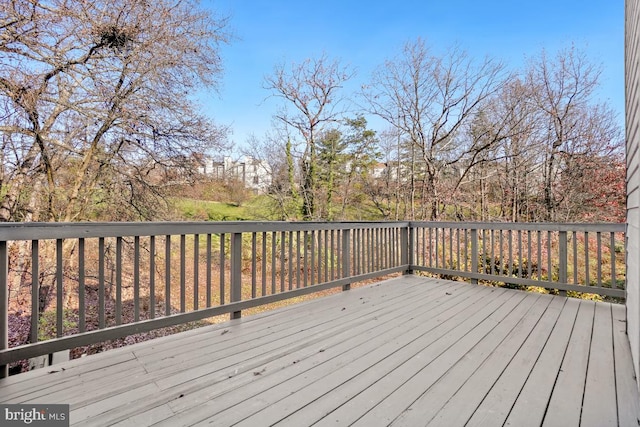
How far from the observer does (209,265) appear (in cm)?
243

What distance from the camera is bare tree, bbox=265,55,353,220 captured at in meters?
9.13

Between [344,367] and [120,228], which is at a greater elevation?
[120,228]

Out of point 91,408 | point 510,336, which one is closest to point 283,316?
point 91,408

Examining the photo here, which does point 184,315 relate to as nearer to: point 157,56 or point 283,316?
point 283,316

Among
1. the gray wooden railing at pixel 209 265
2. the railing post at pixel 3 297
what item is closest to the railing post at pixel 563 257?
the gray wooden railing at pixel 209 265

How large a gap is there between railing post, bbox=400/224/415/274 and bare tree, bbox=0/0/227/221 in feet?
12.5

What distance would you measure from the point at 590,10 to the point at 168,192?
29.2ft

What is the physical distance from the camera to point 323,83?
930 centimetres

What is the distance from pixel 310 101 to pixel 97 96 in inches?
232

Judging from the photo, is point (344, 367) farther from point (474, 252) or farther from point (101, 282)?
point (474, 252)

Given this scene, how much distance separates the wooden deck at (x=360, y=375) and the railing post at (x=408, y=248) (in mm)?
1873

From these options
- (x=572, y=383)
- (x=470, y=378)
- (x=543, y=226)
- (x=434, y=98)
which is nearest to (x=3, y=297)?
(x=470, y=378)

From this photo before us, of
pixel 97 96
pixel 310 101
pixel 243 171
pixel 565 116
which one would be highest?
pixel 310 101

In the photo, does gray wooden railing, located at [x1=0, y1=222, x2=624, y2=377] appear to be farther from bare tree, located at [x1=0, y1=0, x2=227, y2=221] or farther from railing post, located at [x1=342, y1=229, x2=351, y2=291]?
bare tree, located at [x1=0, y1=0, x2=227, y2=221]
